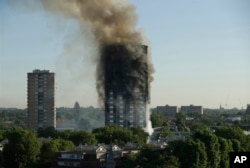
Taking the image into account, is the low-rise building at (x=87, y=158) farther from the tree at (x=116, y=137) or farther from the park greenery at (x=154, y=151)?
the tree at (x=116, y=137)

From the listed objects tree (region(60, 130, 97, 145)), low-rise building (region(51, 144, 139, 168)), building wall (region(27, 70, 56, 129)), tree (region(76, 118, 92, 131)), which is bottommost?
low-rise building (region(51, 144, 139, 168))

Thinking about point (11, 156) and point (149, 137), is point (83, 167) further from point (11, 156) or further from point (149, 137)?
point (149, 137)

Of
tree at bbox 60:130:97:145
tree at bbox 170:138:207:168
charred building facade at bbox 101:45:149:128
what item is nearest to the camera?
tree at bbox 170:138:207:168

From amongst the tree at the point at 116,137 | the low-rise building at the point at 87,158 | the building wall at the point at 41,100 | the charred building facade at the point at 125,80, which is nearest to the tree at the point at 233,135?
the tree at the point at 116,137

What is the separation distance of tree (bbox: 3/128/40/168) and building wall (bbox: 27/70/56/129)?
182 feet

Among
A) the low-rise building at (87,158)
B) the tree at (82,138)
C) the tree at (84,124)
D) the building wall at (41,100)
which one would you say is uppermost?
the building wall at (41,100)

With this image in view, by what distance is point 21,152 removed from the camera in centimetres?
4934

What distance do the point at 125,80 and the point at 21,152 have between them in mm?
34705

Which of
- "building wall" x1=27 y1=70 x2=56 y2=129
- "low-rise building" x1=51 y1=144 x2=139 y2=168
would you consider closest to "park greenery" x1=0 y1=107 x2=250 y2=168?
"low-rise building" x1=51 y1=144 x2=139 y2=168

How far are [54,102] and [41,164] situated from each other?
6158cm

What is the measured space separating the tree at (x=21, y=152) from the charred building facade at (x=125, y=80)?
A: 3196cm

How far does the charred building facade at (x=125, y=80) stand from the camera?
81.2m

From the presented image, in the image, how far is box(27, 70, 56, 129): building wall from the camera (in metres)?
106

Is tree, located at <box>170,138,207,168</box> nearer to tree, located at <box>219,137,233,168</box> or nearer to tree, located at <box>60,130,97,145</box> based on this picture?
tree, located at <box>219,137,233,168</box>
